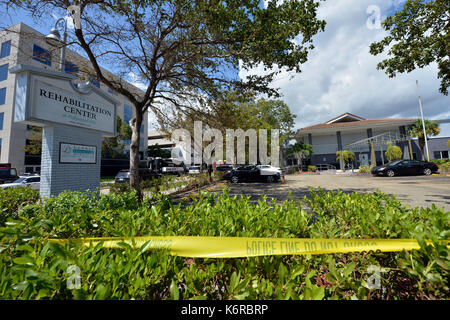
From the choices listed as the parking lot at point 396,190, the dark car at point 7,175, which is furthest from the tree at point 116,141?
the parking lot at point 396,190

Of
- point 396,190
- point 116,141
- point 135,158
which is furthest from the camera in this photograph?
point 116,141

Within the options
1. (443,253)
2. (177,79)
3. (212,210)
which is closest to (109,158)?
(177,79)

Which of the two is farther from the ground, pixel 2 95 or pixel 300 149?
pixel 2 95

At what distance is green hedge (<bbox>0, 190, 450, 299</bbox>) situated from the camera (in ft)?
3.49

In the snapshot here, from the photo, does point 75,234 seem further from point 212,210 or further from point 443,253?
point 443,253

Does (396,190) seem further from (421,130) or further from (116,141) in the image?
(116,141)

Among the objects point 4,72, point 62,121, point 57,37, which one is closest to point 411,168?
point 62,121

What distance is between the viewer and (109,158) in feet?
102

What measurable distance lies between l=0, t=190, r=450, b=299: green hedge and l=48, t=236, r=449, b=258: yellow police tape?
0.07 m

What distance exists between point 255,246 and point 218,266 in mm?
361

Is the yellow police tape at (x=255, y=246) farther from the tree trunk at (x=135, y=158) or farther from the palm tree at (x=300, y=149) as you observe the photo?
the palm tree at (x=300, y=149)

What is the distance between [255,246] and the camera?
63.2 inches

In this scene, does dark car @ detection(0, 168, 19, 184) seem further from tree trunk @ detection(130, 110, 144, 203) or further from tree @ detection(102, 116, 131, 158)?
tree trunk @ detection(130, 110, 144, 203)

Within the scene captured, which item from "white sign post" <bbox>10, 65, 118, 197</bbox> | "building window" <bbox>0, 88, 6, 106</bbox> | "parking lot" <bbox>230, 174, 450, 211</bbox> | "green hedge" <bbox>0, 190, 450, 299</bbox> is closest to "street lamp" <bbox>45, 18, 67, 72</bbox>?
"white sign post" <bbox>10, 65, 118, 197</bbox>
